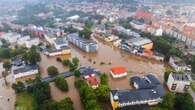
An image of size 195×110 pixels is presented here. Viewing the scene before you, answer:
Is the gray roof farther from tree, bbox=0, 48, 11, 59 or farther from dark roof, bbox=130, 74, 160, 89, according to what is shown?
tree, bbox=0, 48, 11, 59

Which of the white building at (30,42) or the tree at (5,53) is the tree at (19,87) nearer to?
the tree at (5,53)

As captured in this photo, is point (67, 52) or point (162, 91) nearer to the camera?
point (162, 91)

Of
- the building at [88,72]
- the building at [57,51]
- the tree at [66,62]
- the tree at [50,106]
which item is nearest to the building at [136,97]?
the building at [88,72]

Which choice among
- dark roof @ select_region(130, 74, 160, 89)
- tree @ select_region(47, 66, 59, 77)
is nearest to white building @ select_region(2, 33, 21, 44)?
tree @ select_region(47, 66, 59, 77)

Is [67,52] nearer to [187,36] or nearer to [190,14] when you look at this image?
[187,36]

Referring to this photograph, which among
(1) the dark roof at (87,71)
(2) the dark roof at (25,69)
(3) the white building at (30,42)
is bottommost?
(1) the dark roof at (87,71)

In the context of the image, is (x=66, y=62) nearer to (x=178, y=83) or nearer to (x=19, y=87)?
(x=19, y=87)

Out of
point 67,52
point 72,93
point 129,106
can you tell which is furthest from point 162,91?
point 67,52
